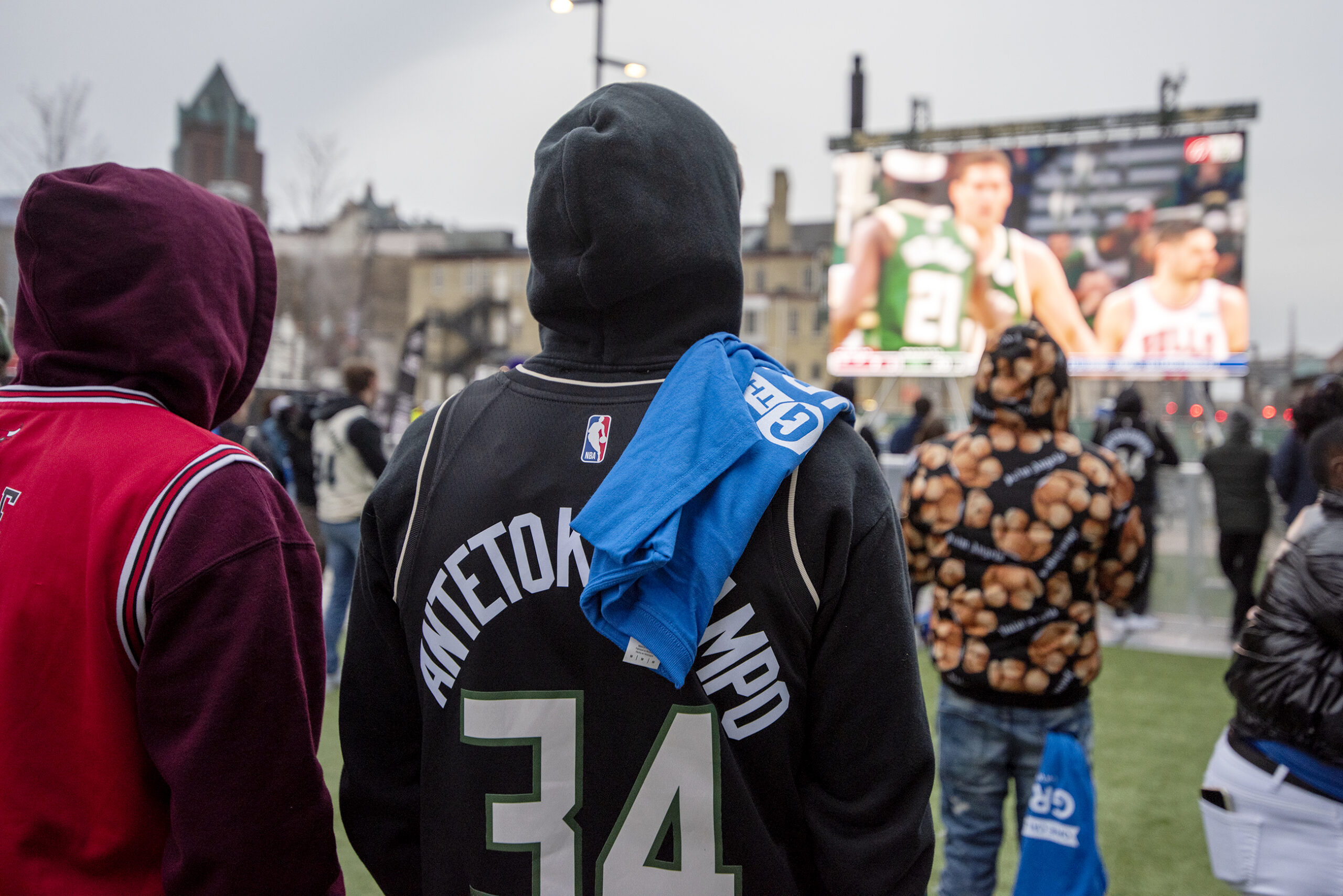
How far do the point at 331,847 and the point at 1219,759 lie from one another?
7.92 ft

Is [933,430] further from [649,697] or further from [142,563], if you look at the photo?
[142,563]

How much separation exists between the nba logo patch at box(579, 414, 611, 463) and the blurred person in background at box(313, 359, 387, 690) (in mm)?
4971

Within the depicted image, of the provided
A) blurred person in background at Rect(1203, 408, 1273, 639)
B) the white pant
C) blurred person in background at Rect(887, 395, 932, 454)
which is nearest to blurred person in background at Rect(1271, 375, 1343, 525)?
blurred person in background at Rect(1203, 408, 1273, 639)

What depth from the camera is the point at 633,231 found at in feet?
4.33

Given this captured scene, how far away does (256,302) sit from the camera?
5.39 feet

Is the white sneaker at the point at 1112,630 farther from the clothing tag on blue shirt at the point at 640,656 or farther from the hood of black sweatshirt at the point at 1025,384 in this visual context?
the clothing tag on blue shirt at the point at 640,656

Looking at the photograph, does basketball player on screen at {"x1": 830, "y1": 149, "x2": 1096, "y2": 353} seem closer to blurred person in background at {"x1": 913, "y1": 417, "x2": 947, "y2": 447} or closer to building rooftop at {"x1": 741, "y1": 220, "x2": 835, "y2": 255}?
blurred person in background at {"x1": 913, "y1": 417, "x2": 947, "y2": 447}

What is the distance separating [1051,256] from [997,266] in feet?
2.75

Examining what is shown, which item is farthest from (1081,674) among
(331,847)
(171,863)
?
(171,863)

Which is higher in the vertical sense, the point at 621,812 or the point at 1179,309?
the point at 1179,309

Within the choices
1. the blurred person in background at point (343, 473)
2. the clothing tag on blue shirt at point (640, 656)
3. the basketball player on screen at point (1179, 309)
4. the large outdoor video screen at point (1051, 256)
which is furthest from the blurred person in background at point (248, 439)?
the basketball player on screen at point (1179, 309)

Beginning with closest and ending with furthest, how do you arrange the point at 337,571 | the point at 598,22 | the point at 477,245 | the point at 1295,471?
the point at 337,571 < the point at 1295,471 < the point at 598,22 < the point at 477,245

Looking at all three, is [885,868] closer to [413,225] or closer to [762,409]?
[762,409]

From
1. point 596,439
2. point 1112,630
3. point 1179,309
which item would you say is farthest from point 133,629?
point 1179,309
